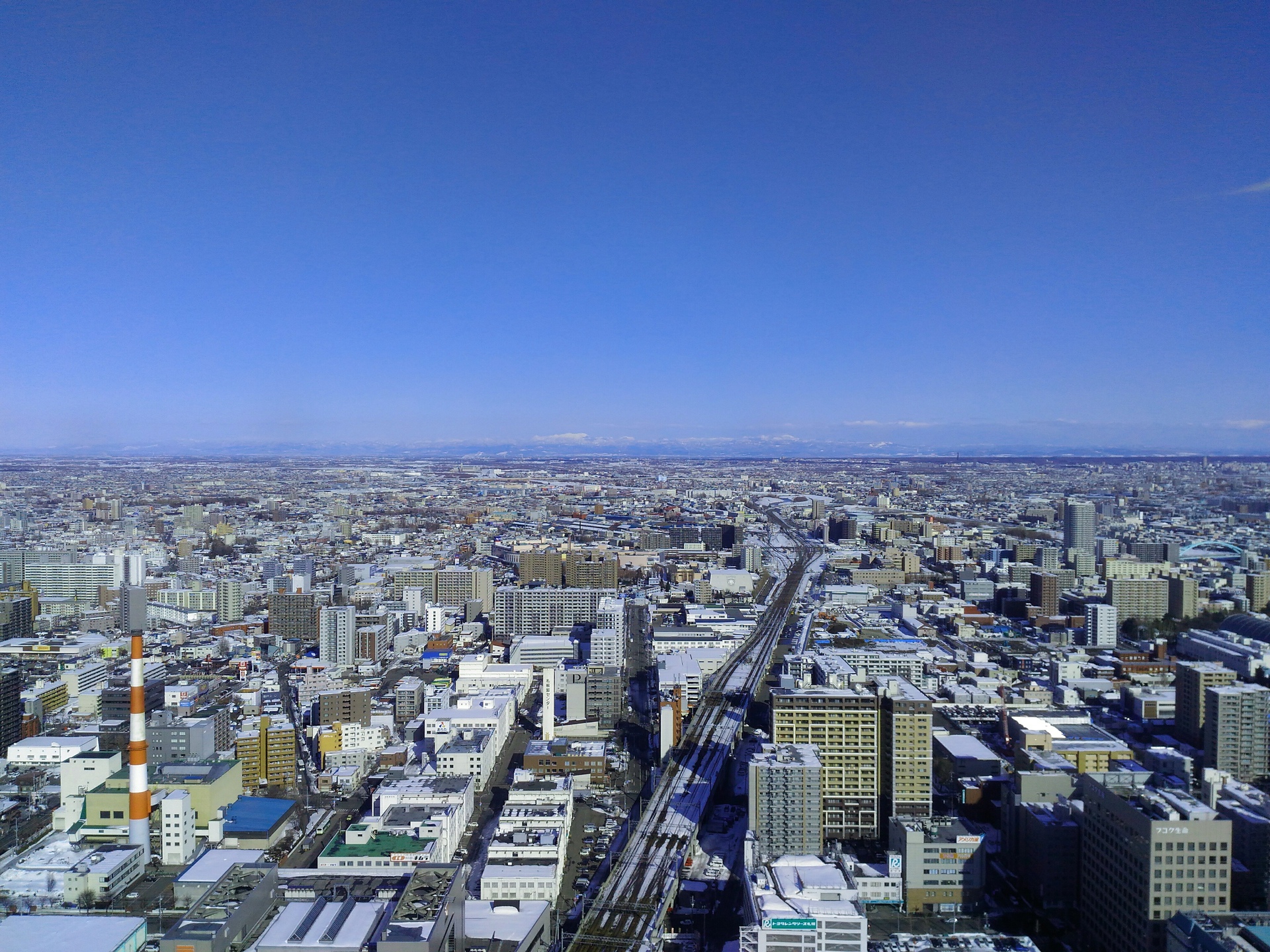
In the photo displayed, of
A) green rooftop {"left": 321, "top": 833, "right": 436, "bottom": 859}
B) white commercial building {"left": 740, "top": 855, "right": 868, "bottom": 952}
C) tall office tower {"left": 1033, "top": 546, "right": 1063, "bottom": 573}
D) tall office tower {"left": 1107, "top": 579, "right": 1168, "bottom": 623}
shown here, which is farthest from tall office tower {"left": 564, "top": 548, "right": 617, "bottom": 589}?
white commercial building {"left": 740, "top": 855, "right": 868, "bottom": 952}

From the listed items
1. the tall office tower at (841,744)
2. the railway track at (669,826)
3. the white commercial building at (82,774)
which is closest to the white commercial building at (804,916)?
the railway track at (669,826)

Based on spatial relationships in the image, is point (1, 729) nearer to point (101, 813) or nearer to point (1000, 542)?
point (101, 813)

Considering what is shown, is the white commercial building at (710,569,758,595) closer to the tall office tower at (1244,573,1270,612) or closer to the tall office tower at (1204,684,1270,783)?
the tall office tower at (1244,573,1270,612)

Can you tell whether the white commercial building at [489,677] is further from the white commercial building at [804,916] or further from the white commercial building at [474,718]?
the white commercial building at [804,916]

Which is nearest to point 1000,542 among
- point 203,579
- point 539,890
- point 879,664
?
point 879,664

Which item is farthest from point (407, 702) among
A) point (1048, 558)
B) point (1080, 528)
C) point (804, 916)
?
point (1080, 528)

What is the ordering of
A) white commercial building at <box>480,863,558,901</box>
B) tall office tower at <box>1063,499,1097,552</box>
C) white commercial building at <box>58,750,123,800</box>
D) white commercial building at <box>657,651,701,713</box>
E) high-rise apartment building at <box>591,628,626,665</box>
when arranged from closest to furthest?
white commercial building at <box>480,863,558,901</box>, white commercial building at <box>58,750,123,800</box>, white commercial building at <box>657,651,701,713</box>, high-rise apartment building at <box>591,628,626,665</box>, tall office tower at <box>1063,499,1097,552</box>

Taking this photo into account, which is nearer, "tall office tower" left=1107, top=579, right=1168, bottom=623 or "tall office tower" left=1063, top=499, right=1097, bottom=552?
"tall office tower" left=1107, top=579, right=1168, bottom=623
